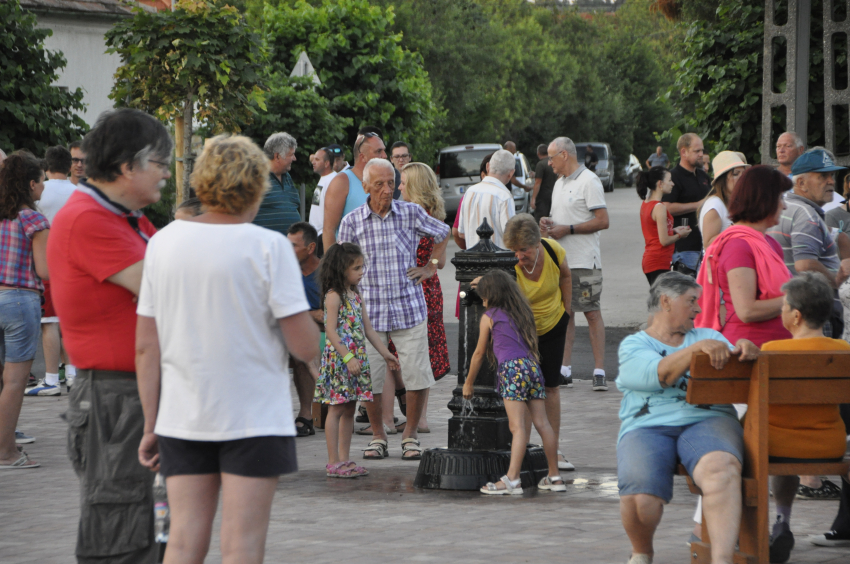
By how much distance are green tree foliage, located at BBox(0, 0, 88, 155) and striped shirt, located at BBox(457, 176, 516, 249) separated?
8.55m

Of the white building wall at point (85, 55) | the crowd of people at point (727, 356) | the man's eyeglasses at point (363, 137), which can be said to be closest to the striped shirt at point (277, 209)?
the man's eyeglasses at point (363, 137)

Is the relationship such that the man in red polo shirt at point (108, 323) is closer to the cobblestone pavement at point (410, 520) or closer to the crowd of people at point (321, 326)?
the crowd of people at point (321, 326)

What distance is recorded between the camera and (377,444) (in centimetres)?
730

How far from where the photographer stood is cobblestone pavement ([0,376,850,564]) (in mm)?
5023

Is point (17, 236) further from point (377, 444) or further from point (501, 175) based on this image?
point (501, 175)

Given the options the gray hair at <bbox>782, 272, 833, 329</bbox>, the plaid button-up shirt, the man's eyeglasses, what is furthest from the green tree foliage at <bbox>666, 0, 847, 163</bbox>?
the gray hair at <bbox>782, 272, 833, 329</bbox>

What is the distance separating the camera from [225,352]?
328 cm

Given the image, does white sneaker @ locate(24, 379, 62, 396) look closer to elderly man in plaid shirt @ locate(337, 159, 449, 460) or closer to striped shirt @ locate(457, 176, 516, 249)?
elderly man in plaid shirt @ locate(337, 159, 449, 460)

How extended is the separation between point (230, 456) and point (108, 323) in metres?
0.73

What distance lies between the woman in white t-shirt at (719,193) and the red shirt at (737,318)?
1810mm

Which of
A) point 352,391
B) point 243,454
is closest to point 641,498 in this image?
point 243,454

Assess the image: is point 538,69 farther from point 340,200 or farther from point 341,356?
point 341,356

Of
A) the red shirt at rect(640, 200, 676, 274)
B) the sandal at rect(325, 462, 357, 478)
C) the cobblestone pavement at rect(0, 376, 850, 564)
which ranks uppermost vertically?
the red shirt at rect(640, 200, 676, 274)

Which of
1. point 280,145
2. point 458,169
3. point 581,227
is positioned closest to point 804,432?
point 280,145
